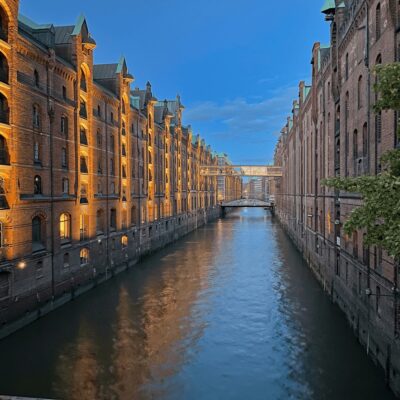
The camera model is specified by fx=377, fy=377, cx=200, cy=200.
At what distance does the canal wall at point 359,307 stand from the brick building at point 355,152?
36 millimetres

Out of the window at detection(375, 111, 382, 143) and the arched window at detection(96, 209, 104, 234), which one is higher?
the window at detection(375, 111, 382, 143)

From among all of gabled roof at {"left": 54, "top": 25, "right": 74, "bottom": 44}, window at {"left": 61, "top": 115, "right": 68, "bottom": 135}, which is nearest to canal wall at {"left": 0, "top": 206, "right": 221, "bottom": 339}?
window at {"left": 61, "top": 115, "right": 68, "bottom": 135}

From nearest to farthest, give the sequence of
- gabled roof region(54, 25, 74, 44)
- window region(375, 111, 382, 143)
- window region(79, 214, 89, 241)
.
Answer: window region(375, 111, 382, 143)
gabled roof region(54, 25, 74, 44)
window region(79, 214, 89, 241)

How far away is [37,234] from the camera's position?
23.4m

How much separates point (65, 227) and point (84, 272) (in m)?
4.24

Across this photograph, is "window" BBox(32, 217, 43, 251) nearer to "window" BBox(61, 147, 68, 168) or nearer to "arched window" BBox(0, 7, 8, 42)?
"window" BBox(61, 147, 68, 168)

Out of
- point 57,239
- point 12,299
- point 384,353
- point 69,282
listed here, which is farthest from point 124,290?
point 384,353

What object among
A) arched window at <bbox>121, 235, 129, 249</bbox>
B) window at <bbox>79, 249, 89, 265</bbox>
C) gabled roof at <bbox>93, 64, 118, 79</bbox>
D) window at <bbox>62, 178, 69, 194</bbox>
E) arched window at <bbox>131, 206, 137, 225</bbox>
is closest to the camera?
window at <bbox>62, 178, 69, 194</bbox>

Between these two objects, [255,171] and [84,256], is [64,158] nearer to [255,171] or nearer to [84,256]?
[84,256]

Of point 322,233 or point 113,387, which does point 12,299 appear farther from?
point 322,233

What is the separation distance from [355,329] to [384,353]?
4.74 meters

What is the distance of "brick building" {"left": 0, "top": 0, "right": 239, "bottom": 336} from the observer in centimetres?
2028

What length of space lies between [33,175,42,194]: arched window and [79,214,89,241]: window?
6147 millimetres

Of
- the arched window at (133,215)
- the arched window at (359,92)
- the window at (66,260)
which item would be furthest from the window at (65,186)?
the arched window at (359,92)
